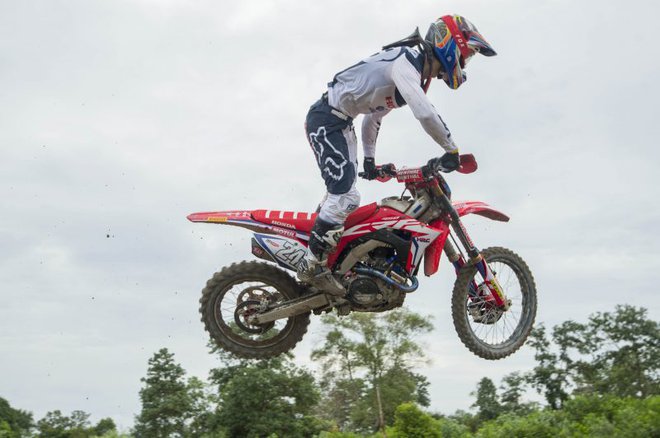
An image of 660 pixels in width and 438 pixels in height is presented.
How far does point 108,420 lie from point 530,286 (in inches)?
2051

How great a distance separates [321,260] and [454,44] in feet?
9.31

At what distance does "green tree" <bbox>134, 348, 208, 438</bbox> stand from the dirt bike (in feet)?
136

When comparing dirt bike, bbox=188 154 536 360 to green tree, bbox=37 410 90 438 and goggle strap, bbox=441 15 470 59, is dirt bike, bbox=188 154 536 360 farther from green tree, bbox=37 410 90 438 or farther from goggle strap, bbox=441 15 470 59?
green tree, bbox=37 410 90 438

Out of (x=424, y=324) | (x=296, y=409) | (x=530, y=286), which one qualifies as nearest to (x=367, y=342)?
A: (x=424, y=324)

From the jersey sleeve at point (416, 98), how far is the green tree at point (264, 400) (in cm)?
4284

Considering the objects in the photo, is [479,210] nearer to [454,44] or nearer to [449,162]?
[449,162]

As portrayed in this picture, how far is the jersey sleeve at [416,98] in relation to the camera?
25.8 feet

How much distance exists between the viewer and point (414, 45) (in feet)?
27.9

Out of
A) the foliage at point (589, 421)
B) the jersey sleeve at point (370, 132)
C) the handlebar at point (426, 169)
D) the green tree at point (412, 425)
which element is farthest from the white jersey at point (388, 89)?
the foliage at point (589, 421)

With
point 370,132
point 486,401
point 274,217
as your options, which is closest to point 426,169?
point 370,132

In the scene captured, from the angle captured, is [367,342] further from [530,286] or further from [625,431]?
[530,286]

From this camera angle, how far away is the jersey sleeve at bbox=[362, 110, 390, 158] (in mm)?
9359

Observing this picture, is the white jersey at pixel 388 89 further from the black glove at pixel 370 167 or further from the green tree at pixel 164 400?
the green tree at pixel 164 400

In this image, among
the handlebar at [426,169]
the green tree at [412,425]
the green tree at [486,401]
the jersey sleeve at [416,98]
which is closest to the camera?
the jersey sleeve at [416,98]
